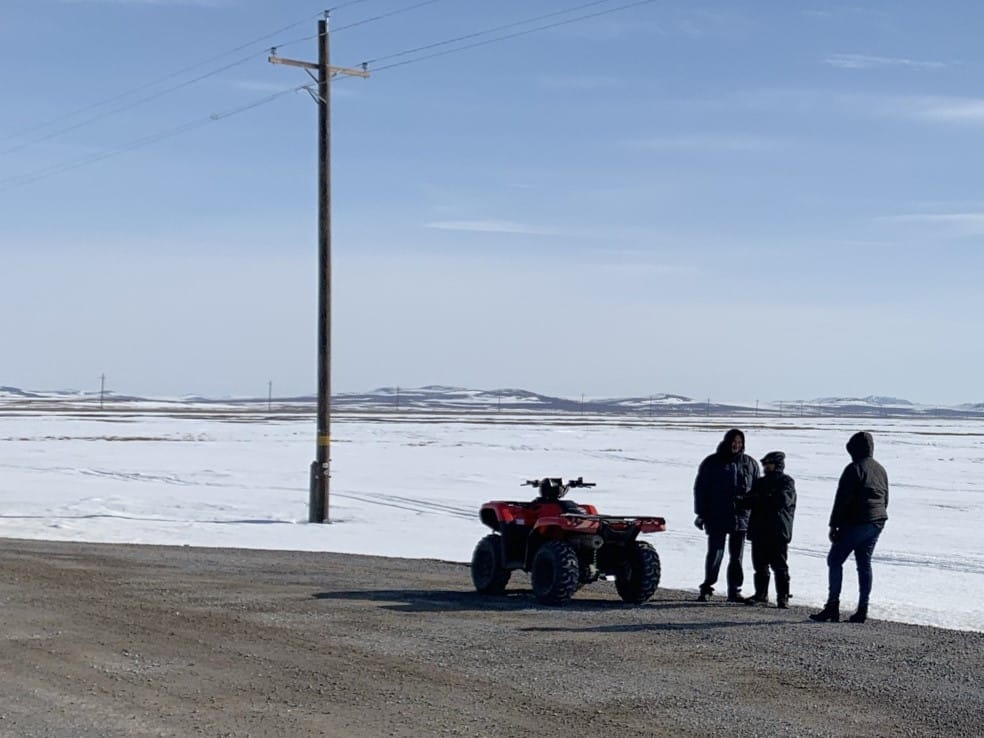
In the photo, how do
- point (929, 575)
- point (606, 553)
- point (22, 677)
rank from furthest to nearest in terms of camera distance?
1. point (929, 575)
2. point (606, 553)
3. point (22, 677)

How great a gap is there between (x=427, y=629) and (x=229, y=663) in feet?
7.18

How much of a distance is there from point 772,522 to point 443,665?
5114mm

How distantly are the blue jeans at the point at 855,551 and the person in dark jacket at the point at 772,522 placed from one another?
994mm

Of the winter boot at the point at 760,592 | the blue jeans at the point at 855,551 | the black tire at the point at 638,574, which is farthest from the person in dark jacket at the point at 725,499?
the blue jeans at the point at 855,551

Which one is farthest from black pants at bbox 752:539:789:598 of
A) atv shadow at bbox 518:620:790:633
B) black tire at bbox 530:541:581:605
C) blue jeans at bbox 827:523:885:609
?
black tire at bbox 530:541:581:605

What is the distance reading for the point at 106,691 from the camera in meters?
8.84

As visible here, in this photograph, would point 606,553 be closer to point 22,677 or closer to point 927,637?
point 927,637

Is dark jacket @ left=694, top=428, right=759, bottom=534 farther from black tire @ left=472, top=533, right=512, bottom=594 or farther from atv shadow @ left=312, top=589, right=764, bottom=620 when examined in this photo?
black tire @ left=472, top=533, right=512, bottom=594

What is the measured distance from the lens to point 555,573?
13.2 meters

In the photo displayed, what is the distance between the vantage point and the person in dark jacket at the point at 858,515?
1252 cm

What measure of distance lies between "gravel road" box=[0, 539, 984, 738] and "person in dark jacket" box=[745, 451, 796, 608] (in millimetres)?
580

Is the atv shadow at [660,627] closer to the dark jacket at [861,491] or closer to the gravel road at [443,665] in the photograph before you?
the gravel road at [443,665]

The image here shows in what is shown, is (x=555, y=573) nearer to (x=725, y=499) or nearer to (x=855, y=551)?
(x=725, y=499)

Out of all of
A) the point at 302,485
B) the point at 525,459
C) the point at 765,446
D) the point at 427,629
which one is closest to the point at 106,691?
the point at 427,629
